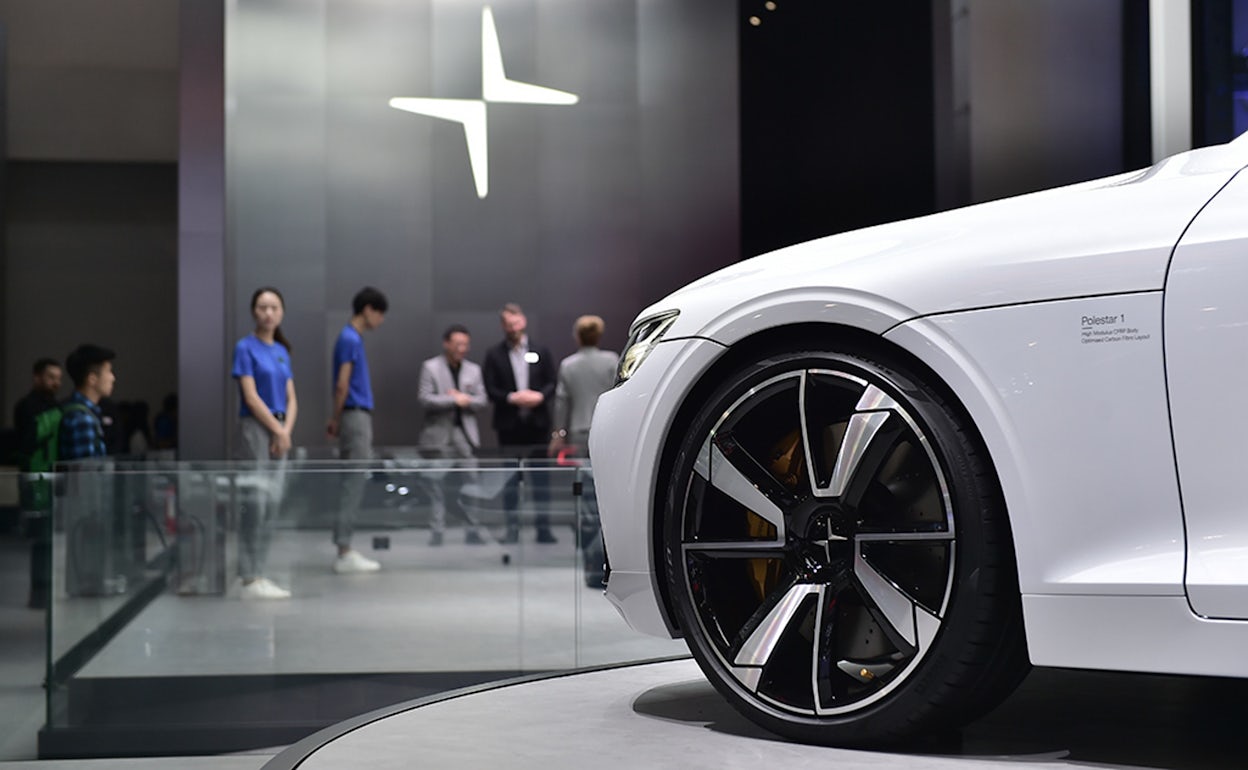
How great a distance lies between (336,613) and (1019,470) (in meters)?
4.48

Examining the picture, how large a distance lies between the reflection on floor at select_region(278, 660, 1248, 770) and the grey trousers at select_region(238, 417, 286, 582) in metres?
3.44

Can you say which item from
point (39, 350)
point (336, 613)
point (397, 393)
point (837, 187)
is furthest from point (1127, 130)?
point (39, 350)

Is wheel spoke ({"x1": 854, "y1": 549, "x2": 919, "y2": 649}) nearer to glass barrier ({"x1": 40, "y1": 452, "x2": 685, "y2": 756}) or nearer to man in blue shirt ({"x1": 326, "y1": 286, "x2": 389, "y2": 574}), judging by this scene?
glass barrier ({"x1": 40, "y1": 452, "x2": 685, "y2": 756})

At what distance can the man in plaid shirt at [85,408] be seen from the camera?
7988 millimetres

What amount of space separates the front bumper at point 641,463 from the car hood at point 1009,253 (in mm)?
85

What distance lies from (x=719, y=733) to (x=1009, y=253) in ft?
3.26

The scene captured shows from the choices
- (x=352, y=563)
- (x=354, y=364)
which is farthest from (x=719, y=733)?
(x=354, y=364)

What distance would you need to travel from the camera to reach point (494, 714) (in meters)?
2.70

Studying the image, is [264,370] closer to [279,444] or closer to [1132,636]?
[279,444]

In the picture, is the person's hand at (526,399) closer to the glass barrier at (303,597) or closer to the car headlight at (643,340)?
the glass barrier at (303,597)

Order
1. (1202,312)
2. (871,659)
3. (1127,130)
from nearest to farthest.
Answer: (1202,312) < (871,659) < (1127,130)

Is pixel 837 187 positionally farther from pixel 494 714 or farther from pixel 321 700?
pixel 494 714

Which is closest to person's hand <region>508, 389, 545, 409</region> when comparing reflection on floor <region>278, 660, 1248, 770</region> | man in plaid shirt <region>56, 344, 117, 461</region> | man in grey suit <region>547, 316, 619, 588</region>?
man in grey suit <region>547, 316, 619, 588</region>

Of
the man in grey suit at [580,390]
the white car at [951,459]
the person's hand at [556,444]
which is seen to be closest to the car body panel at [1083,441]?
the white car at [951,459]
